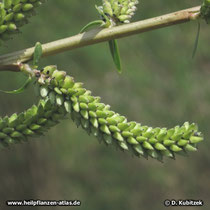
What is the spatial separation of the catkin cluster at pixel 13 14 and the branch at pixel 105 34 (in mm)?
56

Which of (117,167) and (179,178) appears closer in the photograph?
(117,167)

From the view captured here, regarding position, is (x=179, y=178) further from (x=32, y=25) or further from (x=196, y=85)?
(x=32, y=25)

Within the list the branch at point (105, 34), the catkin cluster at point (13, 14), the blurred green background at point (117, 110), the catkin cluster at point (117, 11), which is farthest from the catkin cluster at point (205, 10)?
the blurred green background at point (117, 110)

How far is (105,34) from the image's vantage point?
99 cm

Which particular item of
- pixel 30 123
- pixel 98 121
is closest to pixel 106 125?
pixel 98 121

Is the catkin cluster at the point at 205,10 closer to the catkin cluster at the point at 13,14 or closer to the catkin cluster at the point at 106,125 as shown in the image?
the catkin cluster at the point at 106,125

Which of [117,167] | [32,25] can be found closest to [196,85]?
[117,167]

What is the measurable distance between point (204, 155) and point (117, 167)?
91 centimetres

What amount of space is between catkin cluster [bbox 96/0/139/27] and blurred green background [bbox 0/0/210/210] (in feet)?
6.63

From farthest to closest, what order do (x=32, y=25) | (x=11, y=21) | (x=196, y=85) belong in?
1. (x=196, y=85)
2. (x=32, y=25)
3. (x=11, y=21)

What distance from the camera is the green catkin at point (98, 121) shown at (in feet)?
3.10

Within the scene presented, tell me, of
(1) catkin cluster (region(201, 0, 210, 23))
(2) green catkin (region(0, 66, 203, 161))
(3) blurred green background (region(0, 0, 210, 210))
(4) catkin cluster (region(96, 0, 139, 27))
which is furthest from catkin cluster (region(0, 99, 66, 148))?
(3) blurred green background (region(0, 0, 210, 210))

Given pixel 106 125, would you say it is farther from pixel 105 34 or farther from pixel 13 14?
pixel 13 14

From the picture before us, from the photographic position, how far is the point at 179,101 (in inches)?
150
